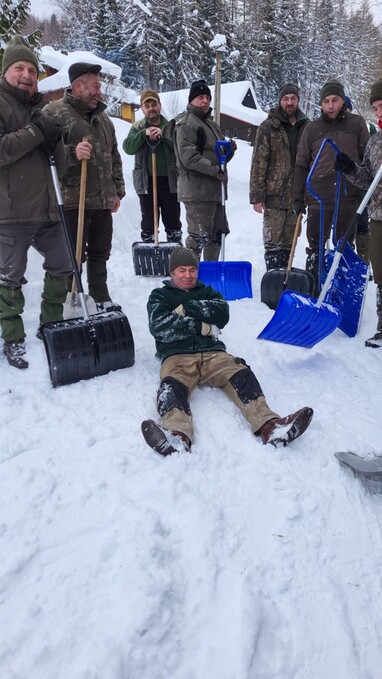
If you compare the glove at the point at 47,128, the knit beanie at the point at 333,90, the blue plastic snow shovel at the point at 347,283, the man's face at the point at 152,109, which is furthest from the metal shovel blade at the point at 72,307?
the man's face at the point at 152,109

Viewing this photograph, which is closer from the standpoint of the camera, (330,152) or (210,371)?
(210,371)

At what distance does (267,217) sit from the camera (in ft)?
17.0

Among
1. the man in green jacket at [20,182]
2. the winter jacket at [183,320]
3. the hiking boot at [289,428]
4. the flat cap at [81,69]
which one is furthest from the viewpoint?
the flat cap at [81,69]

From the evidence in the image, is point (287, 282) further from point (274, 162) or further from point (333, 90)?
point (333, 90)

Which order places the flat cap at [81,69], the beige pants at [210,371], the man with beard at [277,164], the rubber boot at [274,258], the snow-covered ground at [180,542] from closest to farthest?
1. the snow-covered ground at [180,542]
2. the beige pants at [210,371]
3. the flat cap at [81,69]
4. the man with beard at [277,164]
5. the rubber boot at [274,258]

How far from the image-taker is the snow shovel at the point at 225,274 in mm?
4996

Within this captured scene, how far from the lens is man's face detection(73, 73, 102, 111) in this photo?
372cm

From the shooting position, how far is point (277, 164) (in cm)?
499

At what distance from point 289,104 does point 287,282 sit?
5.88 feet

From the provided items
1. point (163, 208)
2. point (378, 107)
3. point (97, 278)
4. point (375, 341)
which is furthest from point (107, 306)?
point (378, 107)

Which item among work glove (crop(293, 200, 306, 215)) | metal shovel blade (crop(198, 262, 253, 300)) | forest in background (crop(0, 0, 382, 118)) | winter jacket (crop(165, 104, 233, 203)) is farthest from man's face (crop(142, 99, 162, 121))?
forest in background (crop(0, 0, 382, 118))

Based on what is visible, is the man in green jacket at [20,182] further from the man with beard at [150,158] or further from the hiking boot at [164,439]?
the man with beard at [150,158]

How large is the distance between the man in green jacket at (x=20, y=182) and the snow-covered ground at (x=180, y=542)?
50cm

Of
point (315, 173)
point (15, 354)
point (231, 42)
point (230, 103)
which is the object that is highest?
point (231, 42)
